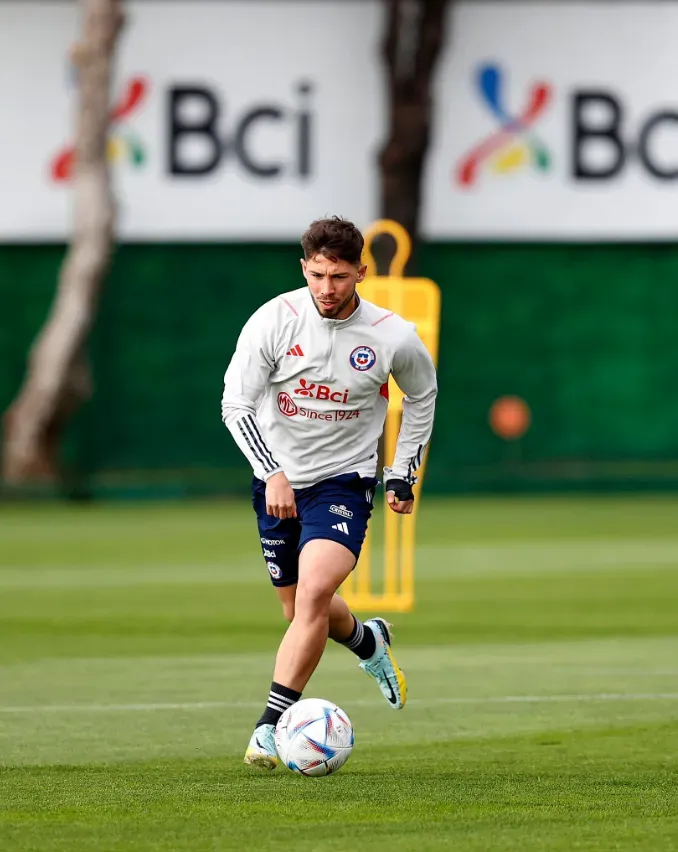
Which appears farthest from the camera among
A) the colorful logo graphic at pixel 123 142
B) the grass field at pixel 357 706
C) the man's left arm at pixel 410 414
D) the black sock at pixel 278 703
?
the colorful logo graphic at pixel 123 142

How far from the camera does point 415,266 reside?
27781 millimetres

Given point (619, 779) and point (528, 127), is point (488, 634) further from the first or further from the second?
point (528, 127)

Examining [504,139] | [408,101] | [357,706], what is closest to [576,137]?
[504,139]

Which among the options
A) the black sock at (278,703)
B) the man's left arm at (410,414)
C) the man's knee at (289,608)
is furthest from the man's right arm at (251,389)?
the black sock at (278,703)

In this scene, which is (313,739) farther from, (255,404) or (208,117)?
(208,117)

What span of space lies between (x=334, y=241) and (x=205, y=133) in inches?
820

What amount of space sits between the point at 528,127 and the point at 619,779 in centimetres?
2206

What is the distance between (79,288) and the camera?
2575 centimetres

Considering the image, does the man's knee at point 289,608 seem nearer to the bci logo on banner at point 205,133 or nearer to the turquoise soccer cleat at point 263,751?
the turquoise soccer cleat at point 263,751

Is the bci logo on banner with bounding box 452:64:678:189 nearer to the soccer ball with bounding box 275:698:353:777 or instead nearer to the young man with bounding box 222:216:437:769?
the young man with bounding box 222:216:437:769

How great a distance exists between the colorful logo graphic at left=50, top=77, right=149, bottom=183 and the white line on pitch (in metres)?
19.0

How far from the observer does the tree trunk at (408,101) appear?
1071 inches

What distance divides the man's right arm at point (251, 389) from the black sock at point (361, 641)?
875 mm

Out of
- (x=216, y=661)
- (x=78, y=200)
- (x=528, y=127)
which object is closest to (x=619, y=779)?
(x=216, y=661)
